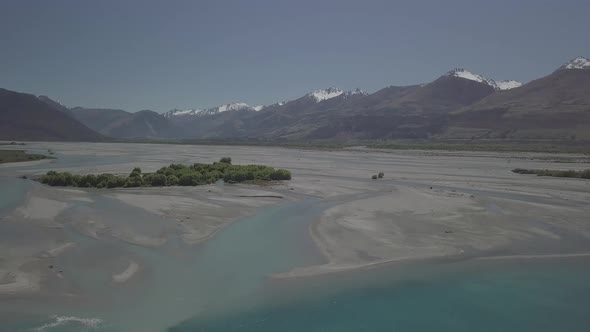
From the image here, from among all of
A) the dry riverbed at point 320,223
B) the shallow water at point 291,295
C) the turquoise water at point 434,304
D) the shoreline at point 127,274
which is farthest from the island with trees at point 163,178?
the turquoise water at point 434,304

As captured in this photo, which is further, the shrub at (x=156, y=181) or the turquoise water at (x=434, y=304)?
the shrub at (x=156, y=181)

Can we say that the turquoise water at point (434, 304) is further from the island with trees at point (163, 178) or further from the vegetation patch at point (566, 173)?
the vegetation patch at point (566, 173)

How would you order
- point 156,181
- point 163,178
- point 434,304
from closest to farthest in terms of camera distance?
point 434,304, point 156,181, point 163,178

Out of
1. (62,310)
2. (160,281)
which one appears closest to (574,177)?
(160,281)

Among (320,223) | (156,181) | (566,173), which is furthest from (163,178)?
(566,173)

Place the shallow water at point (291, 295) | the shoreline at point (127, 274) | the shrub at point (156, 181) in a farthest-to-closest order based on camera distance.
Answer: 1. the shrub at point (156, 181)
2. the shoreline at point (127, 274)
3. the shallow water at point (291, 295)

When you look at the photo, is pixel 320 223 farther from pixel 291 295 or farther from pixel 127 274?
pixel 127 274

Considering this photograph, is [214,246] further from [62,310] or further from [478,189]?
[478,189]

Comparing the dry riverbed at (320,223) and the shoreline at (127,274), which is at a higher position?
the dry riverbed at (320,223)

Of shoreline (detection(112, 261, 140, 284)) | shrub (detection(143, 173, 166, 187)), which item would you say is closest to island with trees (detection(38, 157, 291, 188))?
shrub (detection(143, 173, 166, 187))

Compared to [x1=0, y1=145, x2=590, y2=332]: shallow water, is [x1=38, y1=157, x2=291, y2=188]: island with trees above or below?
above

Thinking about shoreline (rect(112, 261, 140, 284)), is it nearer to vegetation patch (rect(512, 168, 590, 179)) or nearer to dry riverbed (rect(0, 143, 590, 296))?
dry riverbed (rect(0, 143, 590, 296))
